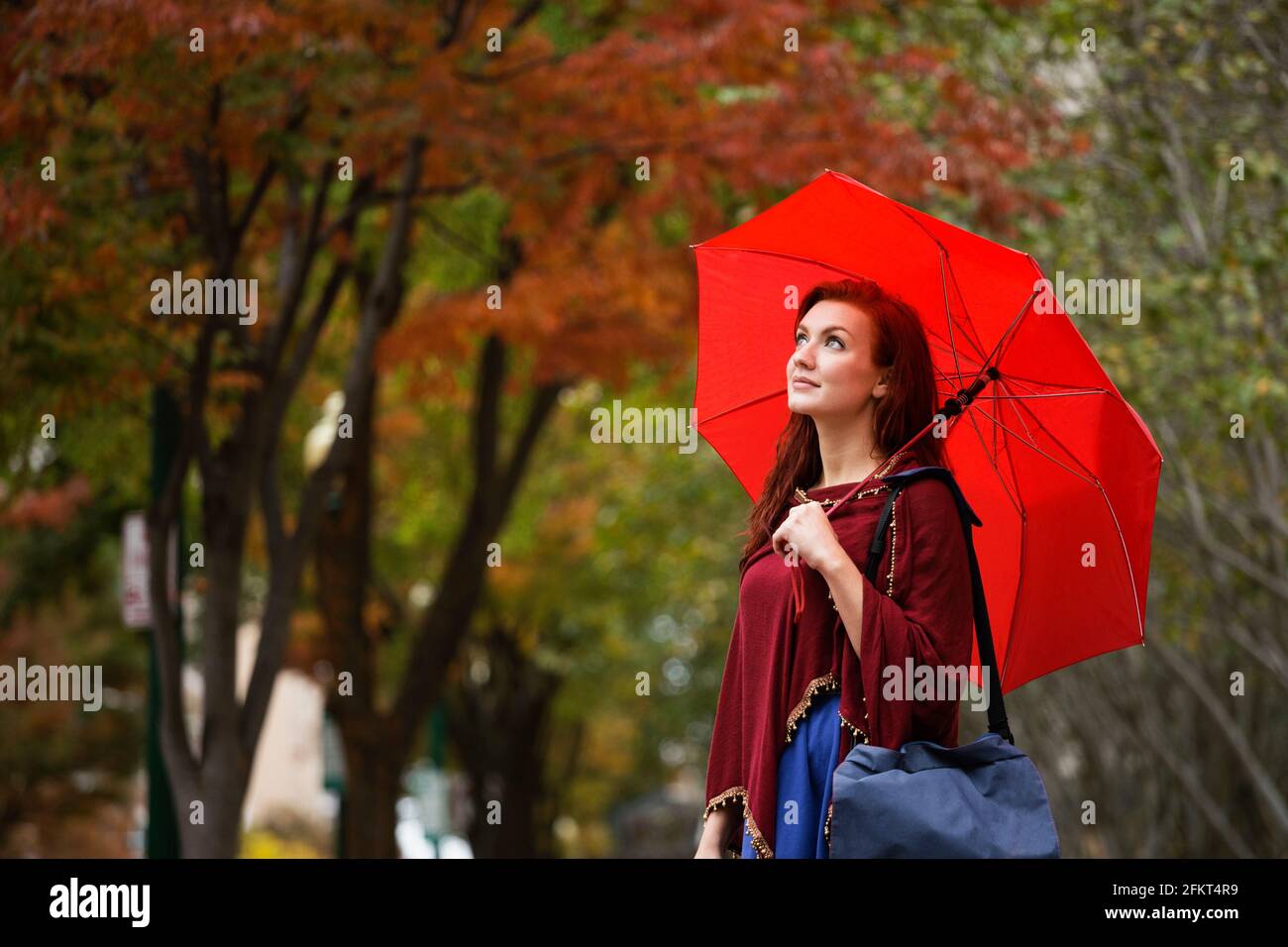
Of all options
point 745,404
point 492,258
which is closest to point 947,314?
point 745,404

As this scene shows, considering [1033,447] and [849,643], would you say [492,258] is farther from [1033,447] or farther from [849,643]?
[849,643]

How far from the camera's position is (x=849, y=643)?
3.28 m

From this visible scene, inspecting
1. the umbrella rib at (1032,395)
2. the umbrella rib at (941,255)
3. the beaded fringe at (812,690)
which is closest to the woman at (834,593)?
the beaded fringe at (812,690)

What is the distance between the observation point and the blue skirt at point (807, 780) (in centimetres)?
326

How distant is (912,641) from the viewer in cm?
316

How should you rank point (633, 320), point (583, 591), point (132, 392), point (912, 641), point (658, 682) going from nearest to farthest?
point (912, 641) < point (132, 392) < point (633, 320) < point (583, 591) < point (658, 682)

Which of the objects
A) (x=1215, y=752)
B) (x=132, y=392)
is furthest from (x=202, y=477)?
(x=1215, y=752)

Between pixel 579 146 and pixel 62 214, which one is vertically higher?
pixel 579 146

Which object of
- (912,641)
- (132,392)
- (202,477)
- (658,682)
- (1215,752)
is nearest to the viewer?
(912,641)

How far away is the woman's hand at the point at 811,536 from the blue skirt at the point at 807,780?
0.31 m

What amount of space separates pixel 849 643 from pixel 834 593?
0.13 m

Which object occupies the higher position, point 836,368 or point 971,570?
point 836,368

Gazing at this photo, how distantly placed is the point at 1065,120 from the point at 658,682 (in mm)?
15271

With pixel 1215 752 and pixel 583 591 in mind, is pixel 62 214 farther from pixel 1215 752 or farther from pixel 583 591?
pixel 583 591
